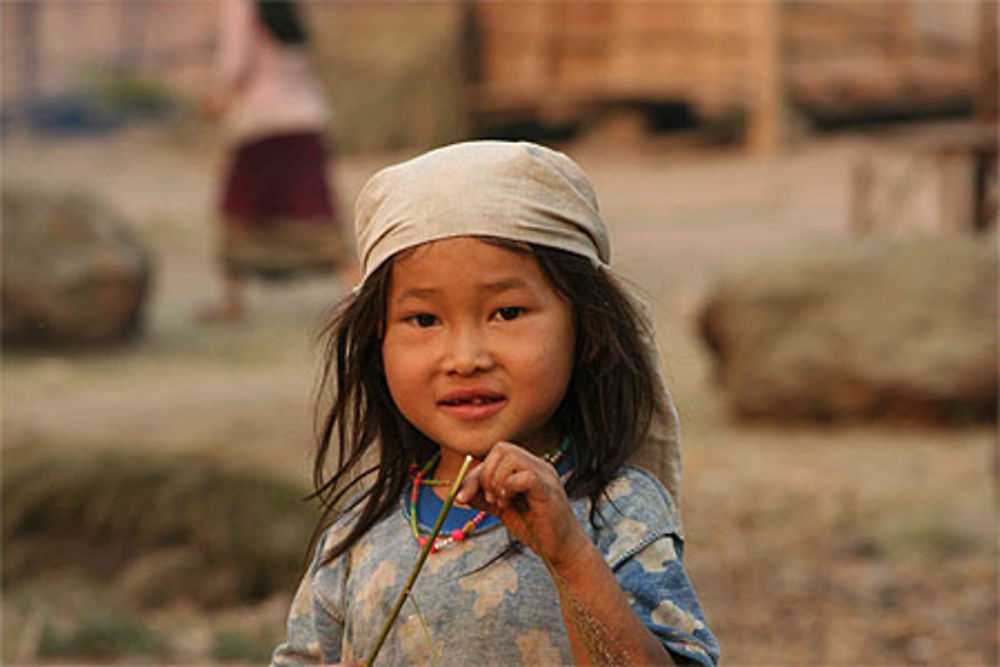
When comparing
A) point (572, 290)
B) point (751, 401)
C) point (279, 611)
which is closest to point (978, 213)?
point (751, 401)

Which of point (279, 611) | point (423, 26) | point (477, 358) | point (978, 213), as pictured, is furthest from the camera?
point (423, 26)

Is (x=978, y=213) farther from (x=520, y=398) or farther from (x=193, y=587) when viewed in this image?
(x=520, y=398)

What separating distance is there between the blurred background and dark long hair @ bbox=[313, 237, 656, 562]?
283mm

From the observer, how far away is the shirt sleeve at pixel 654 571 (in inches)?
61.7

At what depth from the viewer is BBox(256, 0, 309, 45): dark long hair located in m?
8.41

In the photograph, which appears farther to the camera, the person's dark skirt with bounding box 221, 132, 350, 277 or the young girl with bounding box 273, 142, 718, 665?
the person's dark skirt with bounding box 221, 132, 350, 277

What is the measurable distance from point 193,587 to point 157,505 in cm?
30

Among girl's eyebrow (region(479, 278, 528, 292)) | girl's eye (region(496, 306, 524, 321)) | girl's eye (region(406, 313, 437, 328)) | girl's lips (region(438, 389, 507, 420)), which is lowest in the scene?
girl's lips (region(438, 389, 507, 420))

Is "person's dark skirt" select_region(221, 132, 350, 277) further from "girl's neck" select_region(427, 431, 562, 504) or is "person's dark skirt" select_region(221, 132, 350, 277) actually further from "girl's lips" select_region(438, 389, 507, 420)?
"girl's lips" select_region(438, 389, 507, 420)

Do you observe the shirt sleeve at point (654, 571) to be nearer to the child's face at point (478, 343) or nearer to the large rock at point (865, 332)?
the child's face at point (478, 343)

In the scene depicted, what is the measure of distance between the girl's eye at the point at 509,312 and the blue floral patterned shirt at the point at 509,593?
20 cm

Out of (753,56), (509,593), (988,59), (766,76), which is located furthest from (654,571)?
(753,56)

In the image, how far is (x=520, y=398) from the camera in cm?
162

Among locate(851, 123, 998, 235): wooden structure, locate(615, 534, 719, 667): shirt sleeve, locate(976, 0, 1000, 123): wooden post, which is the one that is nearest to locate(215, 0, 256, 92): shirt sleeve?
locate(851, 123, 998, 235): wooden structure
